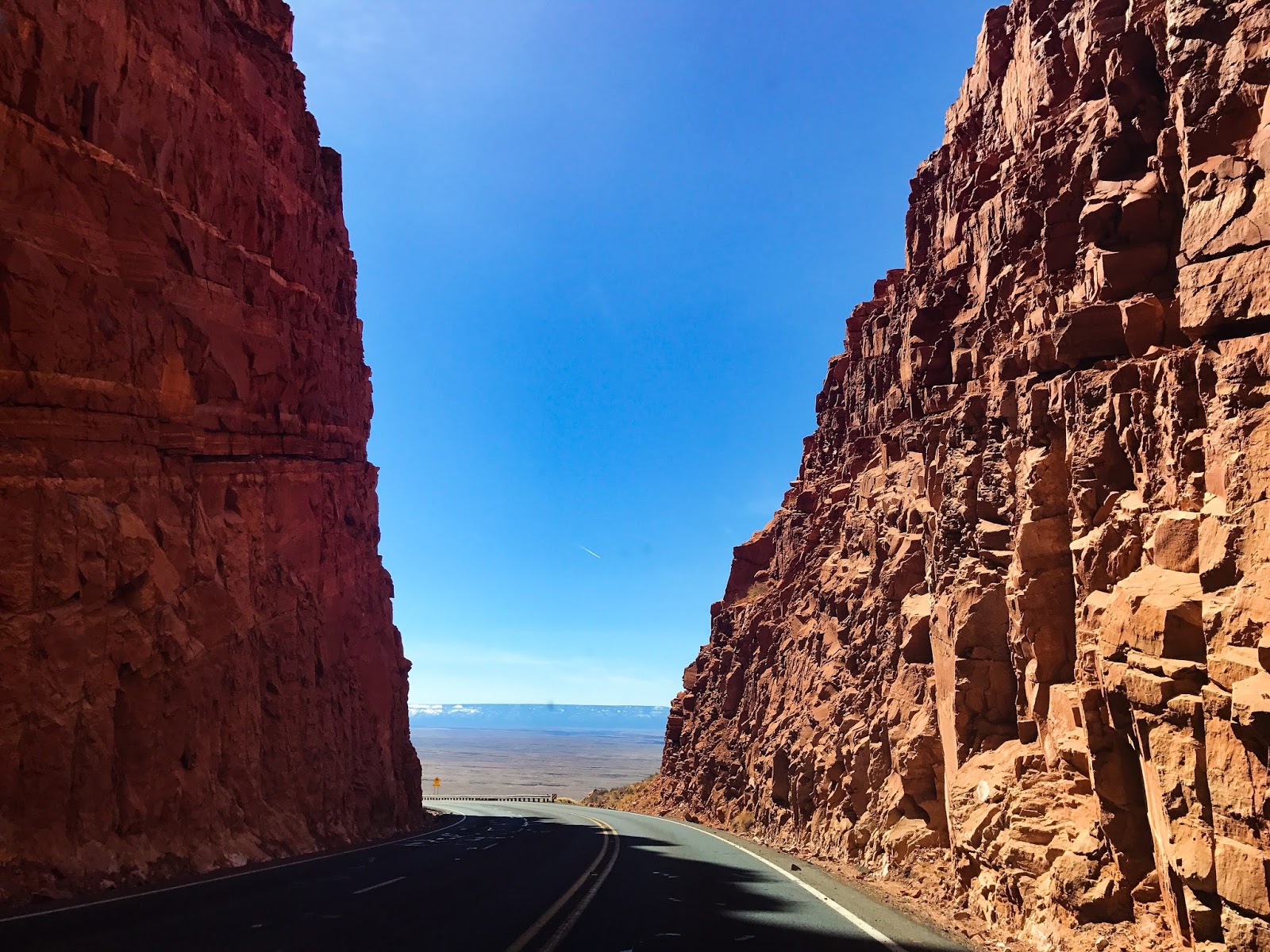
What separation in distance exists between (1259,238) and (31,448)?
19739 mm

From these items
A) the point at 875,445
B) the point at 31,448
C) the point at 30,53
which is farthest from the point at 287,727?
the point at 875,445

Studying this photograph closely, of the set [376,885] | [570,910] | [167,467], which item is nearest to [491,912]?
[570,910]

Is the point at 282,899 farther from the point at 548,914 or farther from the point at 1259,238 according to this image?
the point at 1259,238

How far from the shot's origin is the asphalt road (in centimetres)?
939

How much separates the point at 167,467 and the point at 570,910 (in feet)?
47.2

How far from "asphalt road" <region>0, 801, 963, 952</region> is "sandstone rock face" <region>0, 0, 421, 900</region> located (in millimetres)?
3139

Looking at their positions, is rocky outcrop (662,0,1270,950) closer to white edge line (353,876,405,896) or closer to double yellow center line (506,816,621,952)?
double yellow center line (506,816,621,952)

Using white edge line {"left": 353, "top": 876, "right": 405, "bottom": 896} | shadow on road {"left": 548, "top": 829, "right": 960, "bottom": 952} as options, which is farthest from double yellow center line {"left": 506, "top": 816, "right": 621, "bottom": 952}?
white edge line {"left": 353, "top": 876, "right": 405, "bottom": 896}

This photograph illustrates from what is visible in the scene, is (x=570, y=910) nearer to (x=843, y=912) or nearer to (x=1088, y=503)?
(x=843, y=912)

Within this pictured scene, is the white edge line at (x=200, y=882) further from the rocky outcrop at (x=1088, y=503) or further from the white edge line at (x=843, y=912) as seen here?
the rocky outcrop at (x=1088, y=503)

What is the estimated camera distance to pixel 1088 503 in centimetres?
1141

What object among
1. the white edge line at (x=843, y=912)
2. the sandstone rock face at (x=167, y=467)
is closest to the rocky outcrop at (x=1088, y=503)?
the white edge line at (x=843, y=912)

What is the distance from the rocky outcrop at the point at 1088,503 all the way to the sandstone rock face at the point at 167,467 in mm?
15319

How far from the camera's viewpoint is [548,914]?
1142cm
